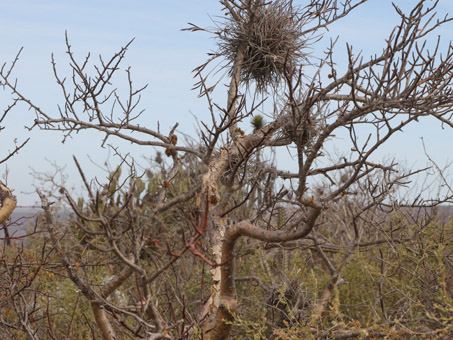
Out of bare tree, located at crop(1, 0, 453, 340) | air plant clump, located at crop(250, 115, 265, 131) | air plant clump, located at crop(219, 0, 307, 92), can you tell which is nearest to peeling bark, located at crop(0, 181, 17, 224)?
bare tree, located at crop(1, 0, 453, 340)

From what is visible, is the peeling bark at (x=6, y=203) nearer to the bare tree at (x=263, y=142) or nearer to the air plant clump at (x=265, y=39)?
the bare tree at (x=263, y=142)

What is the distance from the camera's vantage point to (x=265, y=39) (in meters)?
5.65

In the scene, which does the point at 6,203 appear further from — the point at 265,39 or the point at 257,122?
the point at 257,122

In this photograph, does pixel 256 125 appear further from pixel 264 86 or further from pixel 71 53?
pixel 71 53

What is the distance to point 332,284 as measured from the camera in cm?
484

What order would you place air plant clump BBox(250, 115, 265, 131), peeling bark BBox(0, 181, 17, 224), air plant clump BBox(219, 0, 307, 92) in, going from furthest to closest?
air plant clump BBox(250, 115, 265, 131) < air plant clump BBox(219, 0, 307, 92) < peeling bark BBox(0, 181, 17, 224)

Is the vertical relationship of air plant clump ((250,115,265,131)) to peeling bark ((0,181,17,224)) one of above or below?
above

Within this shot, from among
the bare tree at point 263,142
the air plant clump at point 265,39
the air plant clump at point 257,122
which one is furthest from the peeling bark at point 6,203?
the air plant clump at point 257,122

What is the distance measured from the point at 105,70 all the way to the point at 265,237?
2.92 m

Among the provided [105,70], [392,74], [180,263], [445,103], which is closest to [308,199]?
[392,74]

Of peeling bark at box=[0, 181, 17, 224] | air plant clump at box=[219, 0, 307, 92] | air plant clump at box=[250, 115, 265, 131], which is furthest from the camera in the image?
Answer: air plant clump at box=[250, 115, 265, 131]

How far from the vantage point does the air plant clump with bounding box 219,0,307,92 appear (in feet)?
18.6

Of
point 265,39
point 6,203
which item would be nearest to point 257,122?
point 265,39

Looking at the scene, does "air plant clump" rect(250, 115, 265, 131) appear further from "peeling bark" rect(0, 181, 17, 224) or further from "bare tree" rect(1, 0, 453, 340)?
"peeling bark" rect(0, 181, 17, 224)
